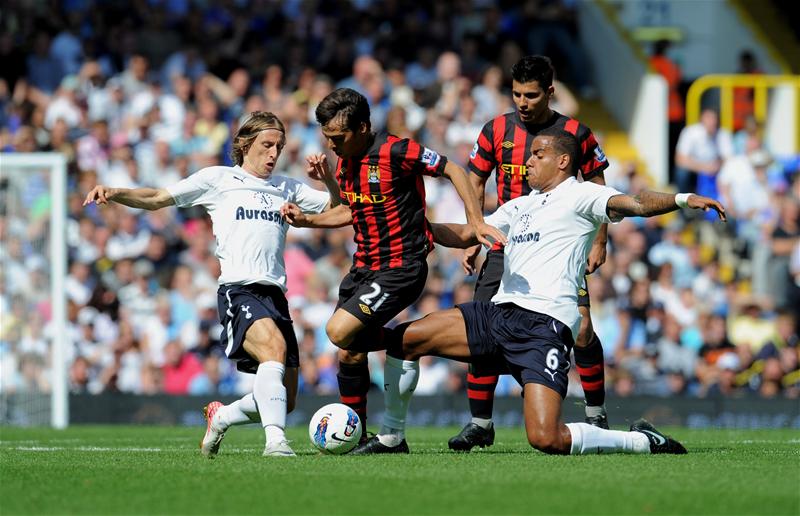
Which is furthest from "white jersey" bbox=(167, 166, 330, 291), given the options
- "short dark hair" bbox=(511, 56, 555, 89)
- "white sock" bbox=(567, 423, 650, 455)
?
Answer: "white sock" bbox=(567, 423, 650, 455)

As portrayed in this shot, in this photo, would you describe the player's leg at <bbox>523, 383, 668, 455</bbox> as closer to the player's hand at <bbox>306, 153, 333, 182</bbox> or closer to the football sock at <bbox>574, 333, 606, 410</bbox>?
the football sock at <bbox>574, 333, 606, 410</bbox>

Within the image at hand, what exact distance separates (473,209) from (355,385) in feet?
4.52

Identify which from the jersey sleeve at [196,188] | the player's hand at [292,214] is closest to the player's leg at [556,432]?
the player's hand at [292,214]

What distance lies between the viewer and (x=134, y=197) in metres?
8.92

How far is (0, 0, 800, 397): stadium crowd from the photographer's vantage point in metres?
15.8

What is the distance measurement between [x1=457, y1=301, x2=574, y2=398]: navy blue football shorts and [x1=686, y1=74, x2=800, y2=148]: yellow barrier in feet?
40.2

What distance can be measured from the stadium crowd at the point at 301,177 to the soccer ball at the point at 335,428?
22.8 feet

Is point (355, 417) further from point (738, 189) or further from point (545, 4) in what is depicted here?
point (545, 4)

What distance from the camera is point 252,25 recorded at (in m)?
20.4

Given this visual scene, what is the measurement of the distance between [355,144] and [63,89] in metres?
10.4

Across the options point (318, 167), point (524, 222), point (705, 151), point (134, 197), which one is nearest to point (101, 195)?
point (134, 197)

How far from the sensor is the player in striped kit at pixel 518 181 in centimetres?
932

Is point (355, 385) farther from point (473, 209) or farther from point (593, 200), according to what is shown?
point (593, 200)

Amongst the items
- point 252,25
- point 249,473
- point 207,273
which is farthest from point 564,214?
point 252,25
